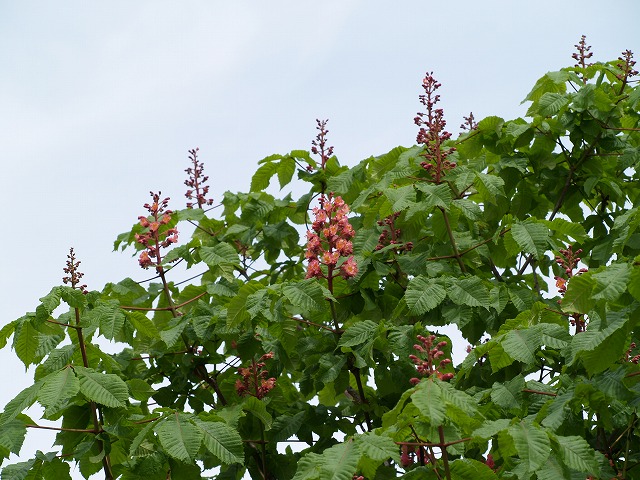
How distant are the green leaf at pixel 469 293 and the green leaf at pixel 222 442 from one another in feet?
4.46

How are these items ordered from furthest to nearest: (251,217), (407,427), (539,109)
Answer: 1. (251,217)
2. (539,109)
3. (407,427)

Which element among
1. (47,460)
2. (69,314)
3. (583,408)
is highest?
(69,314)

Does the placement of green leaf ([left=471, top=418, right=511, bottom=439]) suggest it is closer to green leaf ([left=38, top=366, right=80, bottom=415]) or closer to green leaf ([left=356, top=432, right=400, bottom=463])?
green leaf ([left=356, top=432, right=400, bottom=463])

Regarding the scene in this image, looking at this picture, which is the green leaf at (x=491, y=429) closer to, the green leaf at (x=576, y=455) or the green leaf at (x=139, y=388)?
the green leaf at (x=576, y=455)

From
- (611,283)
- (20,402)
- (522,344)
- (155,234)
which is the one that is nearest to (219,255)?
(155,234)

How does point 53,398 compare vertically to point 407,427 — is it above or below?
above

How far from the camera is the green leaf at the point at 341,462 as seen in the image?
3.36 meters

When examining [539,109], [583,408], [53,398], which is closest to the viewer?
[53,398]

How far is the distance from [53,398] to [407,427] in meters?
1.57

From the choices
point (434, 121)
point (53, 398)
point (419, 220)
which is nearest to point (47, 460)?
point (53, 398)

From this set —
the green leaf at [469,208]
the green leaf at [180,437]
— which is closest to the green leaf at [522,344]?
the green leaf at [469,208]

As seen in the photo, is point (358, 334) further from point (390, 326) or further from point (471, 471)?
point (471, 471)

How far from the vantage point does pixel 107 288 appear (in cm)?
614

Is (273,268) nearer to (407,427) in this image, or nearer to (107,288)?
(107,288)
